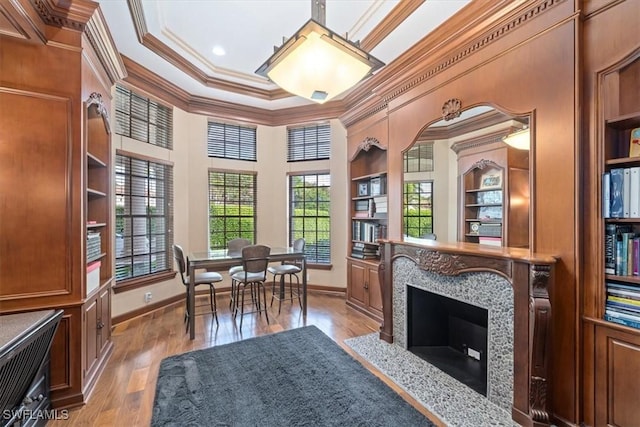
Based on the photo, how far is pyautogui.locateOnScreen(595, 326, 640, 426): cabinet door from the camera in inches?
66.8

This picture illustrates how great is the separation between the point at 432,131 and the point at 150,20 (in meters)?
3.03

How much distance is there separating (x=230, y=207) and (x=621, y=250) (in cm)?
484

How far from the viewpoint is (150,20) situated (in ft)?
9.87

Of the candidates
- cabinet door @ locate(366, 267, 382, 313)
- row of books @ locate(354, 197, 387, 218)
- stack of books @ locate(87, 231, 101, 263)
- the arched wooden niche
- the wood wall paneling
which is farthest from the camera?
row of books @ locate(354, 197, 387, 218)

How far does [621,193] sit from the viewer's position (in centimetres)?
175

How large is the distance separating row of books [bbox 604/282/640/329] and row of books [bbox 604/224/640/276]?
0.30ft

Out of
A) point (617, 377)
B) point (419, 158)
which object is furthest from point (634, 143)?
point (419, 158)

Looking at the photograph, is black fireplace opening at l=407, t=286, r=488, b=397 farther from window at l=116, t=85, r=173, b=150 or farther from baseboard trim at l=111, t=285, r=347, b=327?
window at l=116, t=85, r=173, b=150

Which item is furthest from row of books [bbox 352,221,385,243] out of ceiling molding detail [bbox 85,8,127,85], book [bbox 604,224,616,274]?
ceiling molding detail [bbox 85,8,127,85]

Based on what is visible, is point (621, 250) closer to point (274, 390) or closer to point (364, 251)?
point (274, 390)

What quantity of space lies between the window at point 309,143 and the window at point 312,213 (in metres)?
0.35

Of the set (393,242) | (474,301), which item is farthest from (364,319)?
(474,301)

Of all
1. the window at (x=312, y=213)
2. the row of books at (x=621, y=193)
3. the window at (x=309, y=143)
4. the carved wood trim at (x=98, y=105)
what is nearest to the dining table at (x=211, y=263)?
the window at (x=312, y=213)

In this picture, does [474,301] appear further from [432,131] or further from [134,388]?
[134,388]
